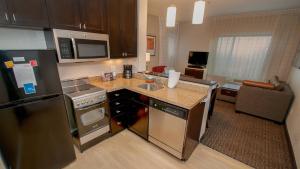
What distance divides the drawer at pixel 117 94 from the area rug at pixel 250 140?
5.26ft

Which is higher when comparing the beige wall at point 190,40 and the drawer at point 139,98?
the beige wall at point 190,40

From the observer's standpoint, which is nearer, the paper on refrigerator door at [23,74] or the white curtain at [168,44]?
the paper on refrigerator door at [23,74]

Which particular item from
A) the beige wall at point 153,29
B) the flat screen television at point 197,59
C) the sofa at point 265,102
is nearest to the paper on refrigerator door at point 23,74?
the sofa at point 265,102

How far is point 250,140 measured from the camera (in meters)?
2.31

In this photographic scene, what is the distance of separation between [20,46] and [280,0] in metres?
5.13

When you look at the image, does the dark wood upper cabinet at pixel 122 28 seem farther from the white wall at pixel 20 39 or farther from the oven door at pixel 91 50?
the white wall at pixel 20 39

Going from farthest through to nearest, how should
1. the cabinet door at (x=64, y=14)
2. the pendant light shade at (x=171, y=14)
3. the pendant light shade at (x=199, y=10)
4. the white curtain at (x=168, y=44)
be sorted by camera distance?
1. the white curtain at (x=168, y=44)
2. the pendant light shade at (x=171, y=14)
3. the pendant light shade at (x=199, y=10)
4. the cabinet door at (x=64, y=14)

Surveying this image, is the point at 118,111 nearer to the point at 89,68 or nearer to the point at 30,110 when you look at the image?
the point at 89,68

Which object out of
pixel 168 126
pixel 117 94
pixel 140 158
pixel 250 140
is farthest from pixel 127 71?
pixel 250 140

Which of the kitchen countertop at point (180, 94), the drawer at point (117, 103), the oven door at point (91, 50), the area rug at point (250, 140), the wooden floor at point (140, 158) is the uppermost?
the oven door at point (91, 50)

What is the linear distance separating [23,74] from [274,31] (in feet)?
19.0

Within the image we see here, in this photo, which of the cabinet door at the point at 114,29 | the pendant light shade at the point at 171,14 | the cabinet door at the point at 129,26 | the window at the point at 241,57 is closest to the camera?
the pendant light shade at the point at 171,14

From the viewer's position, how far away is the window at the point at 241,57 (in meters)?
4.16

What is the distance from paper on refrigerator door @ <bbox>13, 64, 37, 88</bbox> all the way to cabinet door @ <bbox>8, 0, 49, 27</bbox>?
1.85 ft
